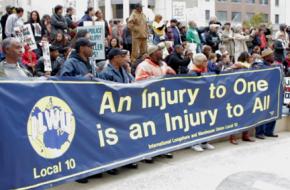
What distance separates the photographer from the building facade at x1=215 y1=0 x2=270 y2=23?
72331 millimetres

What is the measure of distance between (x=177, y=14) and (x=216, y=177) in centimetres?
1081

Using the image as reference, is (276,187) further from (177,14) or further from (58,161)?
(177,14)

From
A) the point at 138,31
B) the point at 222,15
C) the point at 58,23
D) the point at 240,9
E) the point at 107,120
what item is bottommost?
the point at 107,120

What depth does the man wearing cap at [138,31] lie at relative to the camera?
11391mm

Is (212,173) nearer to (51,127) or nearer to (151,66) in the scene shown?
(151,66)

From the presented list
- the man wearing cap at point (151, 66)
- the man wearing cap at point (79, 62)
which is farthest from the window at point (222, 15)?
the man wearing cap at point (79, 62)

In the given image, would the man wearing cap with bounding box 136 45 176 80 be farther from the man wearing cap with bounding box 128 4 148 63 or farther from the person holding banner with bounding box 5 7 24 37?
the person holding banner with bounding box 5 7 24 37

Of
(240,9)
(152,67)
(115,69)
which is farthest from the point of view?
(240,9)

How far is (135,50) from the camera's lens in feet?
38.1

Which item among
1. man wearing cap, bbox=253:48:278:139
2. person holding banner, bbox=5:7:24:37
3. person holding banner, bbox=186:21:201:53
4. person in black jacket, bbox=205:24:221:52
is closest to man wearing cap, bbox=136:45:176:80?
man wearing cap, bbox=253:48:278:139

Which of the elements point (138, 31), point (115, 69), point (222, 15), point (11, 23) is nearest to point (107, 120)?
point (115, 69)

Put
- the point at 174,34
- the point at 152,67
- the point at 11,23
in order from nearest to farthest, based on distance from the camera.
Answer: the point at 152,67 → the point at 11,23 → the point at 174,34

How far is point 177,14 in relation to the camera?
52.9 ft

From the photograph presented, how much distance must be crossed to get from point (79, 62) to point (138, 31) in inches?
226
